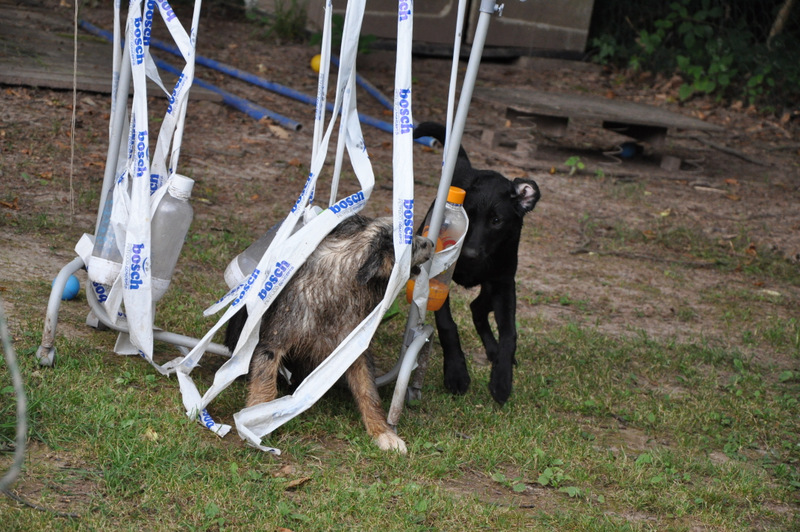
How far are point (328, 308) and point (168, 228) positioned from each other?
0.77 meters

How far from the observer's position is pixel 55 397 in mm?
3223

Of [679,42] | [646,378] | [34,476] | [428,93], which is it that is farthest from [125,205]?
[679,42]

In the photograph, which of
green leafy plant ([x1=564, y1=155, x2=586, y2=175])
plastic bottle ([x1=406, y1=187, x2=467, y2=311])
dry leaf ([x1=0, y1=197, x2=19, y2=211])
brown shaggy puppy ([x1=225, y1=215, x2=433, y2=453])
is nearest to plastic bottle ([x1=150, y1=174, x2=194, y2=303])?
brown shaggy puppy ([x1=225, y1=215, x2=433, y2=453])

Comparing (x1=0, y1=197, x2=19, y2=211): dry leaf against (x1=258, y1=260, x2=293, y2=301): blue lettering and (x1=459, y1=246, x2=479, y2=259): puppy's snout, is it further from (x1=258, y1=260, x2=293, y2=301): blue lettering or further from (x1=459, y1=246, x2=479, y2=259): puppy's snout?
(x1=459, y1=246, x2=479, y2=259): puppy's snout

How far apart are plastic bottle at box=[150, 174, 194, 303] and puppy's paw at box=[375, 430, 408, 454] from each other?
1.14m

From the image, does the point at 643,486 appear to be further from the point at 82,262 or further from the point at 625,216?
the point at 625,216

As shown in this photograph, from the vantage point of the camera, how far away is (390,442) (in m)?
3.35

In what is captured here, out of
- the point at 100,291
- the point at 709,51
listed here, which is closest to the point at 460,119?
the point at 100,291

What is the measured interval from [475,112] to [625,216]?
12.2ft

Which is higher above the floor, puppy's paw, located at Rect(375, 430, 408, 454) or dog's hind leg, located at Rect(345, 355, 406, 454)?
dog's hind leg, located at Rect(345, 355, 406, 454)

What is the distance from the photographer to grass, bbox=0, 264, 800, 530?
279 centimetres

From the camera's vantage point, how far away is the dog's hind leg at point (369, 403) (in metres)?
3.38

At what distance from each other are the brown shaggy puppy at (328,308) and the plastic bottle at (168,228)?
1.66ft

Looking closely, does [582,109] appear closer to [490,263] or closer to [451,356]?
[490,263]
